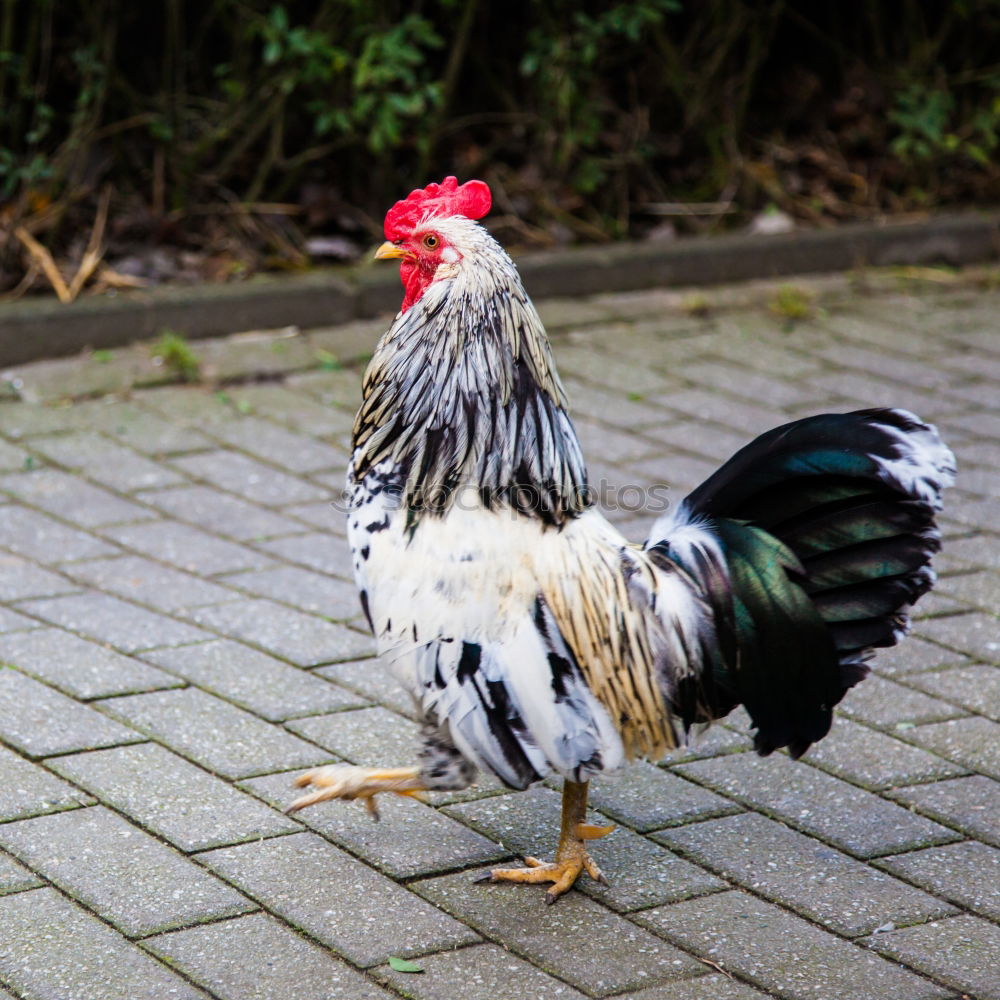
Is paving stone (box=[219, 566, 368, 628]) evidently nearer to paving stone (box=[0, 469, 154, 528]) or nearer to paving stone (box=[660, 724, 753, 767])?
paving stone (box=[0, 469, 154, 528])

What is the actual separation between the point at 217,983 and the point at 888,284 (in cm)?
645

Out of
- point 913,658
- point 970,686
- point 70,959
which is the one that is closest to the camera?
point 70,959

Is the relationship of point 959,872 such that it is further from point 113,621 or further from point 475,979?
point 113,621

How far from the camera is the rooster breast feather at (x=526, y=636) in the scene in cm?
291

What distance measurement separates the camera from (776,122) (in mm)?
8977

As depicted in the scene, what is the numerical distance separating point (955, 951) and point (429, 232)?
1896mm

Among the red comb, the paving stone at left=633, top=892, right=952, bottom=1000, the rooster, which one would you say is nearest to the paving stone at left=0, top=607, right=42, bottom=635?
the rooster

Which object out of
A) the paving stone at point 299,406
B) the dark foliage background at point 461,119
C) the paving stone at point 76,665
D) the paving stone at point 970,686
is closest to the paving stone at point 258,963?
the paving stone at point 76,665

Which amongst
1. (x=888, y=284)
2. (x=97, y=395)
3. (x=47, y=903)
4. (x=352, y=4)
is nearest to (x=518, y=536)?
(x=47, y=903)

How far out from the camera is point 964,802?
352 cm

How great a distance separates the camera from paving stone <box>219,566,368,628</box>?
14.7 feet

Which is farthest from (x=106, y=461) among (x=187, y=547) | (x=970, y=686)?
(x=970, y=686)

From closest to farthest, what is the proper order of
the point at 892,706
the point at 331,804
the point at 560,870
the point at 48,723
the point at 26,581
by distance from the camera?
the point at 560,870
the point at 331,804
the point at 48,723
the point at 892,706
the point at 26,581

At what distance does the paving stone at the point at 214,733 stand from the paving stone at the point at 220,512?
3.90 ft
